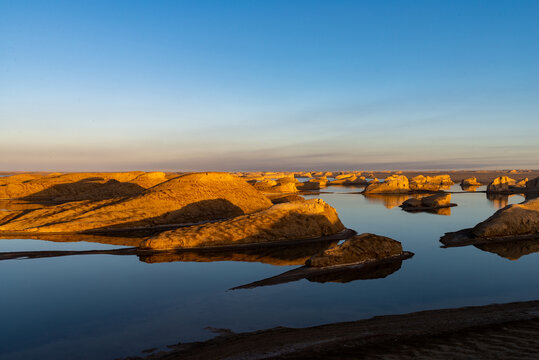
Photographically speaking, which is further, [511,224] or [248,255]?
[511,224]

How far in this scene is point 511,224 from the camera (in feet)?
60.6

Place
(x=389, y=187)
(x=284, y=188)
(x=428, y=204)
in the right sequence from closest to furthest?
1. (x=428, y=204)
2. (x=389, y=187)
3. (x=284, y=188)

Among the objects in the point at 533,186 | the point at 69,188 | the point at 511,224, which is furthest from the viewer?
the point at 533,186

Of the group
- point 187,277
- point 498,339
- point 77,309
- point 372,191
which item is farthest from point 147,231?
point 372,191

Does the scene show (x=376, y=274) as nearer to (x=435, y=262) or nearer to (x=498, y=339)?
(x=435, y=262)

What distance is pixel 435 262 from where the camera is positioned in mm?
13359

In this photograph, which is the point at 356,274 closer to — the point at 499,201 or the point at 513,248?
the point at 513,248

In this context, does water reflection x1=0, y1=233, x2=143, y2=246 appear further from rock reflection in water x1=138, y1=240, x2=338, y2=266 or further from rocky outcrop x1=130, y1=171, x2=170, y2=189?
rocky outcrop x1=130, y1=171, x2=170, y2=189

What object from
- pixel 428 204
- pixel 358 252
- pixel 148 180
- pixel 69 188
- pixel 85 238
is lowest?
pixel 428 204

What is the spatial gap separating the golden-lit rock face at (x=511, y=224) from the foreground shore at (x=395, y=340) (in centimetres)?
1175

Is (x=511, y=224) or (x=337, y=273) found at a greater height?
(x=511, y=224)

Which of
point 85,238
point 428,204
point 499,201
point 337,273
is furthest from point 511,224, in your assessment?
point 499,201

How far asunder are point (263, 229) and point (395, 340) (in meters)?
11.9

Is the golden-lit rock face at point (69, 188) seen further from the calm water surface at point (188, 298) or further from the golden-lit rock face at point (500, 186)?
the golden-lit rock face at point (500, 186)
